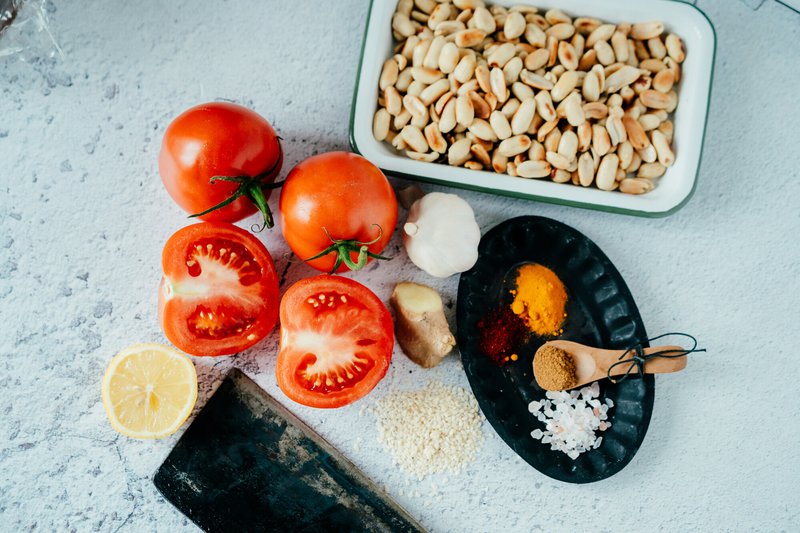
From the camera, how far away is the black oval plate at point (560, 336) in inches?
39.0

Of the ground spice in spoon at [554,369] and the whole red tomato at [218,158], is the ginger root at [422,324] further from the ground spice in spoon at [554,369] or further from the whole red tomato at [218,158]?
the whole red tomato at [218,158]

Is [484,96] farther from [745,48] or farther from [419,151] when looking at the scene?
[745,48]

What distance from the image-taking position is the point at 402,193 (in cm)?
101

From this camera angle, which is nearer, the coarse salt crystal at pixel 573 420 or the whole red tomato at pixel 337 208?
the whole red tomato at pixel 337 208

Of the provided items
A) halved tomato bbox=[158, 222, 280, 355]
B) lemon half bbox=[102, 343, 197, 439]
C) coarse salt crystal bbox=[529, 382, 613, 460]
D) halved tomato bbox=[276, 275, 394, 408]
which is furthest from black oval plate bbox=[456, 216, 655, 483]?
lemon half bbox=[102, 343, 197, 439]

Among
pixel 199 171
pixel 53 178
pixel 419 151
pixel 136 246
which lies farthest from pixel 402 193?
pixel 53 178

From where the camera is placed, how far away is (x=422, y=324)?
982mm

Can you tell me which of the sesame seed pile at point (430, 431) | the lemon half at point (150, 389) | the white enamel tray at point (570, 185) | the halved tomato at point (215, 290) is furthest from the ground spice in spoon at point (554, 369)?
the lemon half at point (150, 389)

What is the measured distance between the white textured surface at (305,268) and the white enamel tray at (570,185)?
9 centimetres

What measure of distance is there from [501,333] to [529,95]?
1.24 ft

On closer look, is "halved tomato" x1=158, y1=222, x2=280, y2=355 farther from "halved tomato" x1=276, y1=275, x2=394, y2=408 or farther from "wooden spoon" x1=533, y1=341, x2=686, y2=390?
"wooden spoon" x1=533, y1=341, x2=686, y2=390

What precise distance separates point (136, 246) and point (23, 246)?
0.60 feet

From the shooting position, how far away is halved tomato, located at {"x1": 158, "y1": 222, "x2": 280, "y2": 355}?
0.91 meters

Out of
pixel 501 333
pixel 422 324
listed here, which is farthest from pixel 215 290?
pixel 501 333
